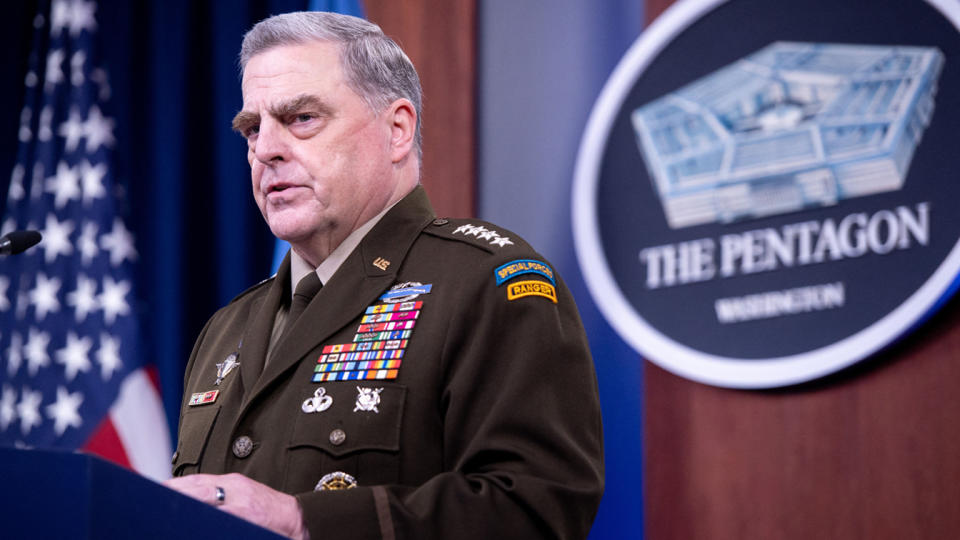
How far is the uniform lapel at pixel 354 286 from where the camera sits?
1.40 metres

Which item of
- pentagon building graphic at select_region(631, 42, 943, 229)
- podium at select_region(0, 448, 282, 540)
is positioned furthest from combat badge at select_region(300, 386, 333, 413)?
pentagon building graphic at select_region(631, 42, 943, 229)

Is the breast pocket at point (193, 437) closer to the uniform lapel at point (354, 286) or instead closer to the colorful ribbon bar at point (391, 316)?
the uniform lapel at point (354, 286)

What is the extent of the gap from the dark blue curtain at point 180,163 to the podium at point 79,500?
248 centimetres

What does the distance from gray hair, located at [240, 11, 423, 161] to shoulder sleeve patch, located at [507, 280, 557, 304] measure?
0.39 m

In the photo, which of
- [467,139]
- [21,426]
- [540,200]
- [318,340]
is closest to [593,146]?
[540,200]

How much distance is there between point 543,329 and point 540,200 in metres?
1.39

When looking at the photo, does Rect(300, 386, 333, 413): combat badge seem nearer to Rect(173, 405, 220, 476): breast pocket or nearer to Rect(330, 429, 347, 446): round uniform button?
Rect(330, 429, 347, 446): round uniform button

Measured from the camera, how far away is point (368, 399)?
4.29 ft

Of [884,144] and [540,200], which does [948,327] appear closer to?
[884,144]

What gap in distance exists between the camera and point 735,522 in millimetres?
2219

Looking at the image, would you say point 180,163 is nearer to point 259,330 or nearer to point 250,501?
point 259,330

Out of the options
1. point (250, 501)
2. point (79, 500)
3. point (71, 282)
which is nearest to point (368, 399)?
point (250, 501)

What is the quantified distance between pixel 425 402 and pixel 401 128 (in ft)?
1.61

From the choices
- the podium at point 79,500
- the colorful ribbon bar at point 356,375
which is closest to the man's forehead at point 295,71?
the colorful ribbon bar at point 356,375
